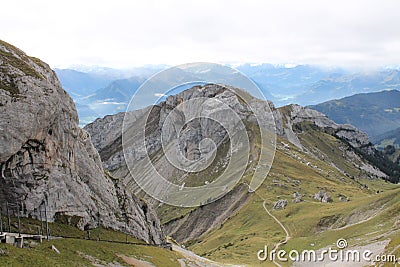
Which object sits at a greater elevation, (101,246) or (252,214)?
(101,246)

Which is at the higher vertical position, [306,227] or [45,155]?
[45,155]

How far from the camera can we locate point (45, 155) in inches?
2995

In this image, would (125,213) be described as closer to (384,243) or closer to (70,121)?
(70,121)

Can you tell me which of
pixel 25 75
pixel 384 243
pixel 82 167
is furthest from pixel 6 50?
pixel 384 243

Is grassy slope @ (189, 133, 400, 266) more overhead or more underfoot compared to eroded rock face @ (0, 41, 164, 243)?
more underfoot

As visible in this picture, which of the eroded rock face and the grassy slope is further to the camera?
the grassy slope

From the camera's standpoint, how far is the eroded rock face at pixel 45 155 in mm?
68562

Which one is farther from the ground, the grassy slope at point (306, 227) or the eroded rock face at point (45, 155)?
the eroded rock face at point (45, 155)

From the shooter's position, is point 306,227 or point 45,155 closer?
point 45,155

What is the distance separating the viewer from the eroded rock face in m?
68.6

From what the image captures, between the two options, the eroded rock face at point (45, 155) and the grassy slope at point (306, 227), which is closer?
the eroded rock face at point (45, 155)

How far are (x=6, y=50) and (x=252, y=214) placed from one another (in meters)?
146

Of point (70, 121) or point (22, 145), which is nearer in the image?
point (22, 145)

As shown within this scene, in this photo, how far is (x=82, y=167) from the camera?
8881 centimetres
